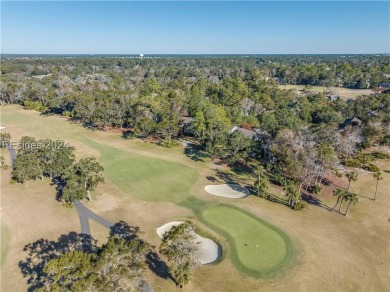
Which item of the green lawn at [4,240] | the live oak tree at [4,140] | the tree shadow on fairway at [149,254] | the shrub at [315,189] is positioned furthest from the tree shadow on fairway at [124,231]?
the live oak tree at [4,140]

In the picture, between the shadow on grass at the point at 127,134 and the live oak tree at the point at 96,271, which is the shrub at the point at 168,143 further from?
the live oak tree at the point at 96,271

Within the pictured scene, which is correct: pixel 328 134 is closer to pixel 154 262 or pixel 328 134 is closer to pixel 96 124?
pixel 154 262

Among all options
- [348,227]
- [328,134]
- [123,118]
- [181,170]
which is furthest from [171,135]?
[348,227]

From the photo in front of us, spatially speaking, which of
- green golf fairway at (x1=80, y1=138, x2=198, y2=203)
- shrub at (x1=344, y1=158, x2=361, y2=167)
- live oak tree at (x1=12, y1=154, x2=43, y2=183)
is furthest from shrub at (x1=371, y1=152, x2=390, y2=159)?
live oak tree at (x1=12, y1=154, x2=43, y2=183)

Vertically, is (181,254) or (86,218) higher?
(181,254)

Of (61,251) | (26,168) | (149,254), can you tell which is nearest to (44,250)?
(61,251)

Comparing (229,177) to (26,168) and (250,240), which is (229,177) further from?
(26,168)

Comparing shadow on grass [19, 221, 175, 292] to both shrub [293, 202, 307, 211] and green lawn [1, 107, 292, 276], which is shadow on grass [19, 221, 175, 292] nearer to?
green lawn [1, 107, 292, 276]
